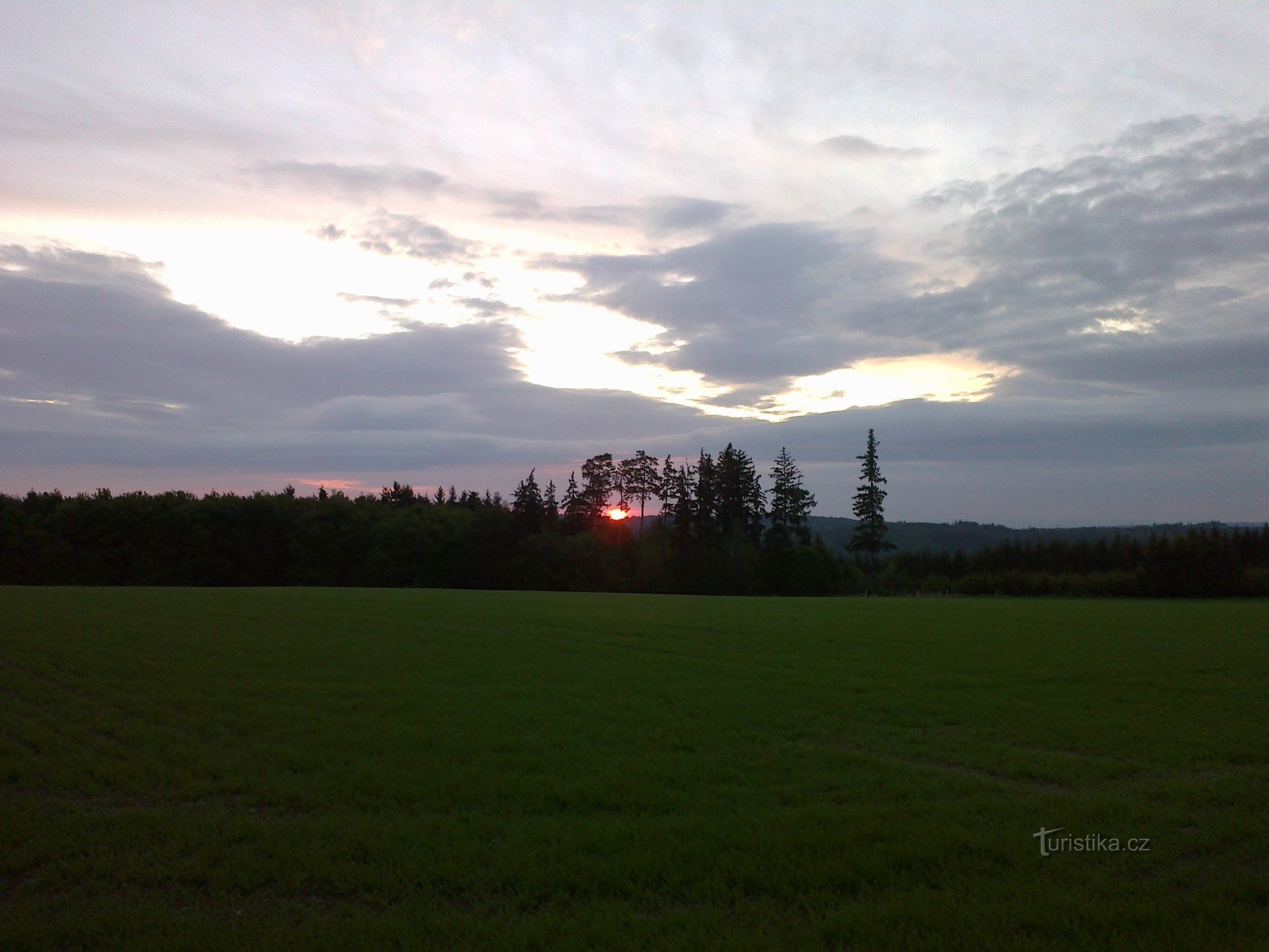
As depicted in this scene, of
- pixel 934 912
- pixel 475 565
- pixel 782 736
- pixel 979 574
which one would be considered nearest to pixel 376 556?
pixel 475 565

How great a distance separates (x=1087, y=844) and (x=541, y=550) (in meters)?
76.8

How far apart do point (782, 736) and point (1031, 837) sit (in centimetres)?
415

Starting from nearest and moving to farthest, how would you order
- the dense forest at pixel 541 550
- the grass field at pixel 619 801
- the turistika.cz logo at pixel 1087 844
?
the grass field at pixel 619 801 → the turistika.cz logo at pixel 1087 844 → the dense forest at pixel 541 550

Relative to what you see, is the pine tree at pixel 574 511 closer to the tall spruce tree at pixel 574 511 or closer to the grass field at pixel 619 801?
the tall spruce tree at pixel 574 511

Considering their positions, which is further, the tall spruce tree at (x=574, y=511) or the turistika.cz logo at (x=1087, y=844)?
the tall spruce tree at (x=574, y=511)

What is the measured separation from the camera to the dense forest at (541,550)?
242 feet

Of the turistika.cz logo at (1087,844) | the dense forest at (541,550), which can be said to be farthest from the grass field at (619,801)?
the dense forest at (541,550)

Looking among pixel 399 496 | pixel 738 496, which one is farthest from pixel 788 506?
pixel 399 496

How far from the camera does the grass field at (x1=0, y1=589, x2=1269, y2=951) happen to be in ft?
17.6

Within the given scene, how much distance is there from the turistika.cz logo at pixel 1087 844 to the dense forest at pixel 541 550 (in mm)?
70202

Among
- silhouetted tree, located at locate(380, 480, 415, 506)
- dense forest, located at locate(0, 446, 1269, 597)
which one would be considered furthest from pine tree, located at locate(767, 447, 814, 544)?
silhouetted tree, located at locate(380, 480, 415, 506)

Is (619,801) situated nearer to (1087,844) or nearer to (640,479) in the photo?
(1087,844)

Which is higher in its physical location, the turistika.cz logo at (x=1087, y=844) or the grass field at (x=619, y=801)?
the turistika.cz logo at (x=1087, y=844)

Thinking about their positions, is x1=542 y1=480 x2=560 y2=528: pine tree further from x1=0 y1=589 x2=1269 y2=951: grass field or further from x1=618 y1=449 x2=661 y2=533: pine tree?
x1=0 y1=589 x2=1269 y2=951: grass field
